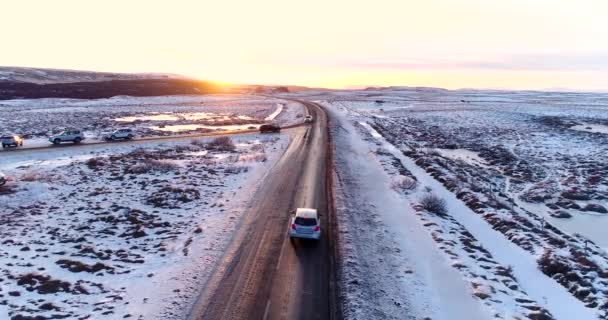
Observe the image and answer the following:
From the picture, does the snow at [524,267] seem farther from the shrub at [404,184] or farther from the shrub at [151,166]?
the shrub at [151,166]

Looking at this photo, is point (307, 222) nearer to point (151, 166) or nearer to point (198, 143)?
point (151, 166)

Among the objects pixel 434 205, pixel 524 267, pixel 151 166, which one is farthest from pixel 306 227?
pixel 151 166

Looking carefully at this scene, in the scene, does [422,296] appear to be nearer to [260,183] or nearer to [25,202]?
[260,183]

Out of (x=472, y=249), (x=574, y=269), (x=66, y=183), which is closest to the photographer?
(x=574, y=269)

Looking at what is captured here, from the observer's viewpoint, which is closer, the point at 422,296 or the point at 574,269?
the point at 422,296

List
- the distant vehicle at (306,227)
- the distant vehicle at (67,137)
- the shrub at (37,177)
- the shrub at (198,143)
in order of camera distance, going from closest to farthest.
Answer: the distant vehicle at (306,227)
the shrub at (37,177)
the distant vehicle at (67,137)
the shrub at (198,143)

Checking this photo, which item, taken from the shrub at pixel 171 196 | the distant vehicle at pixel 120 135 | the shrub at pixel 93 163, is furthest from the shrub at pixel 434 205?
the distant vehicle at pixel 120 135

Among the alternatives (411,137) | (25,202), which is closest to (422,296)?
(25,202)

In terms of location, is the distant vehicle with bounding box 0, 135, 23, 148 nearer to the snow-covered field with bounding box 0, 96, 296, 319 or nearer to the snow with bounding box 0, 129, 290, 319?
the snow-covered field with bounding box 0, 96, 296, 319
